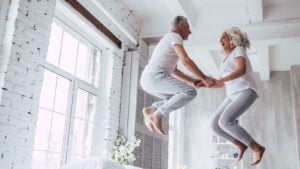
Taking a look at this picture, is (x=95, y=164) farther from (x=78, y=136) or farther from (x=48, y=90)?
(x=78, y=136)

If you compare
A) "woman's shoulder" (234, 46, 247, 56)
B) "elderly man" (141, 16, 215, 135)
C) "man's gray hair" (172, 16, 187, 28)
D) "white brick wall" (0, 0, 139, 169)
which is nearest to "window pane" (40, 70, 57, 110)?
"white brick wall" (0, 0, 139, 169)

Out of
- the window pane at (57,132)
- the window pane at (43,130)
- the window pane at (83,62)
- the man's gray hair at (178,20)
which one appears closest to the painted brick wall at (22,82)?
the window pane at (43,130)

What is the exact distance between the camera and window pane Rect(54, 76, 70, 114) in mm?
3972

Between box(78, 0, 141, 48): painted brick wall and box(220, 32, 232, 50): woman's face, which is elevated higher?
box(78, 0, 141, 48): painted brick wall

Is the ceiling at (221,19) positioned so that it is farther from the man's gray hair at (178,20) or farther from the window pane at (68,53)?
the man's gray hair at (178,20)

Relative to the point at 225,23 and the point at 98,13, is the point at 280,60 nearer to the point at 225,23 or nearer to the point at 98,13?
the point at 225,23

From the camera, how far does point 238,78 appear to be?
208cm

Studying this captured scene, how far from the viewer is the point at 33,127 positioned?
10.6 ft

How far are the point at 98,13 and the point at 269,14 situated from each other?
7.77 ft

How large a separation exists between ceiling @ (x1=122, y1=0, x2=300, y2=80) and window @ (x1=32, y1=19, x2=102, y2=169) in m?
1.10

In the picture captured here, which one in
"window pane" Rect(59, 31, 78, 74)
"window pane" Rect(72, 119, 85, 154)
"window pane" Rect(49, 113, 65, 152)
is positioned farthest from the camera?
"window pane" Rect(72, 119, 85, 154)

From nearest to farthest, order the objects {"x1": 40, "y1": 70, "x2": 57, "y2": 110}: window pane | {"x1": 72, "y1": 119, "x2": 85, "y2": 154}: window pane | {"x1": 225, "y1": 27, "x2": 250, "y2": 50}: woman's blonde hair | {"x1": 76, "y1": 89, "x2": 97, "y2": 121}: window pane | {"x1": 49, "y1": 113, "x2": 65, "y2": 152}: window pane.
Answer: {"x1": 225, "y1": 27, "x2": 250, "y2": 50}: woman's blonde hair < {"x1": 40, "y1": 70, "x2": 57, "y2": 110}: window pane < {"x1": 49, "y1": 113, "x2": 65, "y2": 152}: window pane < {"x1": 72, "y1": 119, "x2": 85, "y2": 154}: window pane < {"x1": 76, "y1": 89, "x2": 97, "y2": 121}: window pane

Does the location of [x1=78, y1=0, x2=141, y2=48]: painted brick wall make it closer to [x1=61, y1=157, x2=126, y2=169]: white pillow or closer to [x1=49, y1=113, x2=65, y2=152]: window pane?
[x1=49, y1=113, x2=65, y2=152]: window pane

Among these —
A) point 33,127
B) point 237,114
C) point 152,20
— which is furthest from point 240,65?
point 152,20
